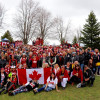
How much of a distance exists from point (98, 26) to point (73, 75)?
21455 mm

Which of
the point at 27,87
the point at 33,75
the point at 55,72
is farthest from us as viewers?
the point at 33,75

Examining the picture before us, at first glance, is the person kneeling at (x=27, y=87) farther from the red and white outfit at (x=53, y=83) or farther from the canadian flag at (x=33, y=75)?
the red and white outfit at (x=53, y=83)

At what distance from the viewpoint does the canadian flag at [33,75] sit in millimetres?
6698

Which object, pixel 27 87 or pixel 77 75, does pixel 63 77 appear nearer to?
pixel 77 75

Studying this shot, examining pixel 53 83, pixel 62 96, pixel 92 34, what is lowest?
pixel 62 96

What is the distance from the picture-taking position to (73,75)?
649 centimetres

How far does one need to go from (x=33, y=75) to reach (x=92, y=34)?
67.8ft

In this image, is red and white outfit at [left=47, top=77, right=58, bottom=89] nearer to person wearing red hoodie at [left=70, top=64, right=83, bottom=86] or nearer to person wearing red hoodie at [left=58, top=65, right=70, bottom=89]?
person wearing red hoodie at [left=58, top=65, right=70, bottom=89]

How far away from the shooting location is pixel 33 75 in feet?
21.9

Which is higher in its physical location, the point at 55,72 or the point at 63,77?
the point at 55,72

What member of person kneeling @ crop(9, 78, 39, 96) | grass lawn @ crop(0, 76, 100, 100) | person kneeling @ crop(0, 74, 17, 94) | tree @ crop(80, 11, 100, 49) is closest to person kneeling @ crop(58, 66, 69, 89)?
grass lawn @ crop(0, 76, 100, 100)

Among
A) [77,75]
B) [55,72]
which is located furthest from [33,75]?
[77,75]

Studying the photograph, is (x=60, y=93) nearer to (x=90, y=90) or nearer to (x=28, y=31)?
(x=90, y=90)

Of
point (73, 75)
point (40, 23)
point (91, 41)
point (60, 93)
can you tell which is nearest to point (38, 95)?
point (60, 93)
